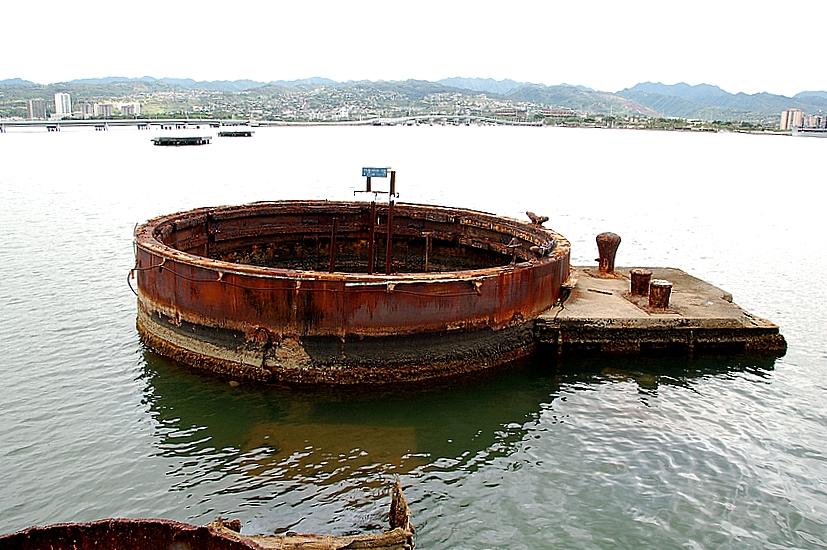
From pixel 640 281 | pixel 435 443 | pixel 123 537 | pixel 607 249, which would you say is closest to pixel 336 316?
pixel 435 443

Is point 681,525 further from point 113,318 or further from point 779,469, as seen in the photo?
point 113,318

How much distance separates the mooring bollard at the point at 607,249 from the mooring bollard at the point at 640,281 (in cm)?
170

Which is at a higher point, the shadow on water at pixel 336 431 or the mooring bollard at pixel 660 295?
the mooring bollard at pixel 660 295

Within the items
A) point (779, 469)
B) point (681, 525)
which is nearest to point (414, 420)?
point (681, 525)

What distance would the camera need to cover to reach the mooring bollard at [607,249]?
16.7 meters

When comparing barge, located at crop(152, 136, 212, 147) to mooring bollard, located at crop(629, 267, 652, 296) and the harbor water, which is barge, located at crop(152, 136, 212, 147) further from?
mooring bollard, located at crop(629, 267, 652, 296)

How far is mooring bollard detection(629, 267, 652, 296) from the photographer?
14.9 m

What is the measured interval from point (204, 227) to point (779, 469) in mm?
13511

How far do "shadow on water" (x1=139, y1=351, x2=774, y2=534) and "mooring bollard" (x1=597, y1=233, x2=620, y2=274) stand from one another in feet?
14.4

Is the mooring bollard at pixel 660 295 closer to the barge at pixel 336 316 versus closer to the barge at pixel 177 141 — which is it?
the barge at pixel 336 316

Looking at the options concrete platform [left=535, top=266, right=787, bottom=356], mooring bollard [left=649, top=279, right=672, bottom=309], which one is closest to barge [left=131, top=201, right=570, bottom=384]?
concrete platform [left=535, top=266, right=787, bottom=356]

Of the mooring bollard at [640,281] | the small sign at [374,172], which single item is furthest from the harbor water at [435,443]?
the small sign at [374,172]

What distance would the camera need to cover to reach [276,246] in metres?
18.1

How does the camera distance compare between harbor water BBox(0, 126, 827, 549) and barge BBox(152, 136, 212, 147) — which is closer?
harbor water BBox(0, 126, 827, 549)
